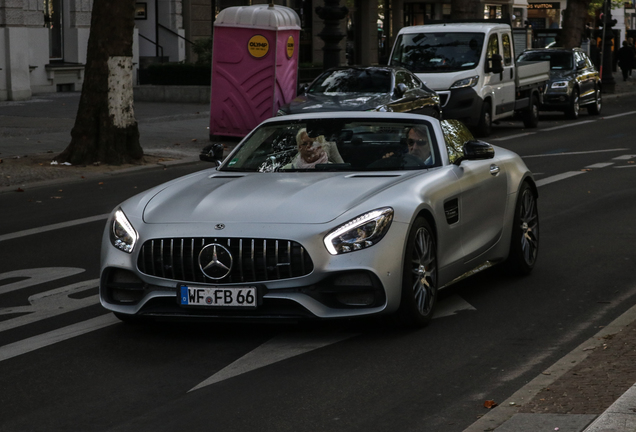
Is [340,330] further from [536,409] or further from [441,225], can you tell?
[536,409]

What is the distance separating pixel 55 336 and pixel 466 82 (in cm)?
1735

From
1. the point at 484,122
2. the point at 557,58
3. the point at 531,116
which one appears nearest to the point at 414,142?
the point at 484,122

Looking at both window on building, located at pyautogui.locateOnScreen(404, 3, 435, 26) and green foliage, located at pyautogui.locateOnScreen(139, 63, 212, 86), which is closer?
green foliage, located at pyautogui.locateOnScreen(139, 63, 212, 86)

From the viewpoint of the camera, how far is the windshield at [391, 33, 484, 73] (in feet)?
78.6

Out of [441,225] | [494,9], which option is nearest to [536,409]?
[441,225]

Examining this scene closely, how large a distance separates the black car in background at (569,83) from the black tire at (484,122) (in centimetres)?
518

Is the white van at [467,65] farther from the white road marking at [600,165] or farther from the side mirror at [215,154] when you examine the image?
the side mirror at [215,154]

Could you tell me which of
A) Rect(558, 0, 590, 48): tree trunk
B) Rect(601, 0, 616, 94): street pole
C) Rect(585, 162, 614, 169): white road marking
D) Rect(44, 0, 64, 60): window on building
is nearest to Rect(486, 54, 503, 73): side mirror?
Rect(585, 162, 614, 169): white road marking

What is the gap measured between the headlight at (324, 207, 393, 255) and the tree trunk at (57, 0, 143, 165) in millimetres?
11803

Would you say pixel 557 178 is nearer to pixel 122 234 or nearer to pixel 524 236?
pixel 524 236

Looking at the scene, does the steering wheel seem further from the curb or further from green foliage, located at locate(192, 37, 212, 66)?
green foliage, located at locate(192, 37, 212, 66)

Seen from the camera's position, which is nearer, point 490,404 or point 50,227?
point 490,404

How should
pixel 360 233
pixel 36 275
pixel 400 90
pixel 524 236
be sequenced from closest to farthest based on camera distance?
pixel 360 233, pixel 524 236, pixel 36 275, pixel 400 90

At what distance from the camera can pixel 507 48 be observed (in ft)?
83.0
